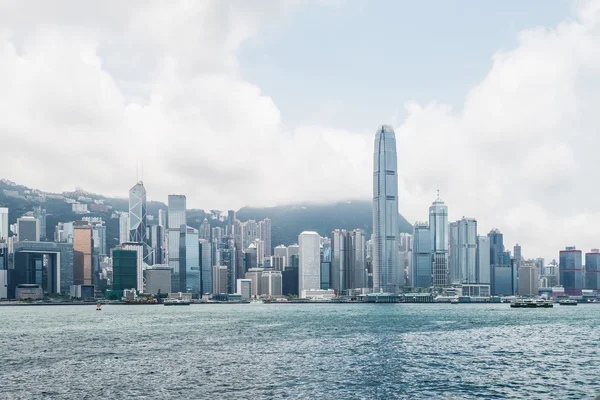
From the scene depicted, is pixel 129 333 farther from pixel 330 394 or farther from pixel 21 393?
pixel 330 394

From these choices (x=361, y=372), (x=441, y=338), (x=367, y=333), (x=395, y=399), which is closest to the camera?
(x=395, y=399)

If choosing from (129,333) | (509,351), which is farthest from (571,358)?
(129,333)

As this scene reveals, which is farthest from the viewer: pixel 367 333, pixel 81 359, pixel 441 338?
pixel 367 333

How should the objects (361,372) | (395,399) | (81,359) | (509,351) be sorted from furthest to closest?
(509,351)
(81,359)
(361,372)
(395,399)

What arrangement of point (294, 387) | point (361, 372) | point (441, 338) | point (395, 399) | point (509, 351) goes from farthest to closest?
1. point (441, 338)
2. point (509, 351)
3. point (361, 372)
4. point (294, 387)
5. point (395, 399)

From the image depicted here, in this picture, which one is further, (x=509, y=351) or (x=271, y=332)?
(x=271, y=332)

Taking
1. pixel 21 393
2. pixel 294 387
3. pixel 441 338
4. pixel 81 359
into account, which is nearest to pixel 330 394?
pixel 294 387

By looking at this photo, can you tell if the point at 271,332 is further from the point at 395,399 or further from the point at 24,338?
the point at 395,399

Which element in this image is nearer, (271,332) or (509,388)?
(509,388)
